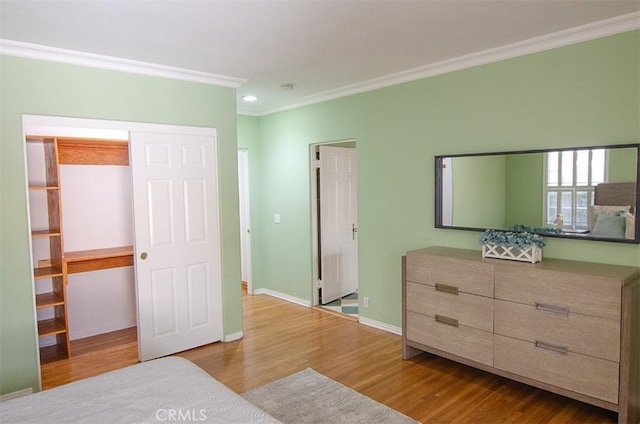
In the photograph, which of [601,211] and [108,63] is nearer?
[601,211]

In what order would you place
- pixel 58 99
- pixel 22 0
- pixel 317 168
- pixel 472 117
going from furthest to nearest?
pixel 317 168 → pixel 472 117 → pixel 58 99 → pixel 22 0

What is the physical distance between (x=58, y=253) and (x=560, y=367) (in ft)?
13.4

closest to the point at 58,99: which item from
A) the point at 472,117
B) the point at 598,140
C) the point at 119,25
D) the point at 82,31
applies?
the point at 82,31

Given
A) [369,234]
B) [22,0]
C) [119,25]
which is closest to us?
[22,0]

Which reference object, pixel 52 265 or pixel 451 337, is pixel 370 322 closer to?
pixel 451 337

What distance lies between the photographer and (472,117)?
139 inches

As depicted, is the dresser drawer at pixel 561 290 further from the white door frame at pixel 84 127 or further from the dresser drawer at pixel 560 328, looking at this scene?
the white door frame at pixel 84 127

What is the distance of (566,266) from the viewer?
280cm

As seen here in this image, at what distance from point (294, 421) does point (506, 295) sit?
1662 millimetres

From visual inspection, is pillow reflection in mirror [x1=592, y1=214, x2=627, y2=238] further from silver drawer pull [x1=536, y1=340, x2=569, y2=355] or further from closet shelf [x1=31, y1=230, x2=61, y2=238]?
closet shelf [x1=31, y1=230, x2=61, y2=238]

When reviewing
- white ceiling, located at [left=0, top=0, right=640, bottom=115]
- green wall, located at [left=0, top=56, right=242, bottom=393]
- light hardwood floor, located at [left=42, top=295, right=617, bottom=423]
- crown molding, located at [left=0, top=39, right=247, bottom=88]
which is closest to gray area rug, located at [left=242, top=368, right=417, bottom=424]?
light hardwood floor, located at [left=42, top=295, right=617, bottom=423]

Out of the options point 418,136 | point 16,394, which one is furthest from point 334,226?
point 16,394

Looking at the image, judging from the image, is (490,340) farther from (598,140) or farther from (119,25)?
(119,25)

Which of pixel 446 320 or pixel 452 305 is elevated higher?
pixel 452 305
